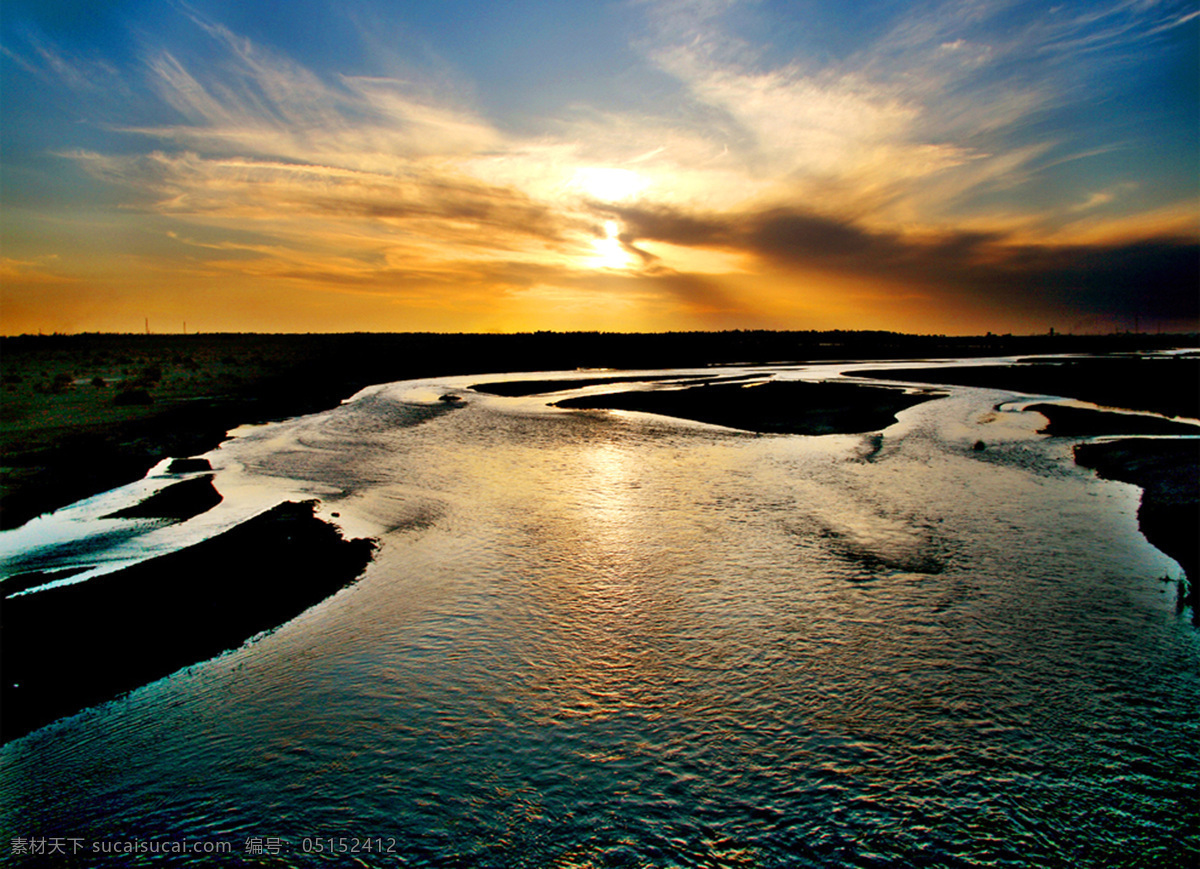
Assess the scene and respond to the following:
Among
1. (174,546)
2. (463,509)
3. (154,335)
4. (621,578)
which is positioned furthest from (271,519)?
(154,335)

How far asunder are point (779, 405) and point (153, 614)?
79.8 feet

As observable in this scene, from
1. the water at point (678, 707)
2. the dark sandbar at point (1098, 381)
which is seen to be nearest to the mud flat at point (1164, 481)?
the water at point (678, 707)

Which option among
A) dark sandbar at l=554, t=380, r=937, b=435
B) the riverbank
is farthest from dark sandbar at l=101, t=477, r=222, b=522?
dark sandbar at l=554, t=380, r=937, b=435

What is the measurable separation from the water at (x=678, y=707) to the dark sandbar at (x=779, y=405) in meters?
11.3

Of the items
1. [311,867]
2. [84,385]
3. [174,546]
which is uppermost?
[84,385]

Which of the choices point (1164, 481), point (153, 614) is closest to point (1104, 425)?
point (1164, 481)

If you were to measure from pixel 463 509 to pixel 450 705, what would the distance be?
21.6 feet

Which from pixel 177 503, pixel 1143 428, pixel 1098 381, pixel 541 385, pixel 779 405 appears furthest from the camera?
pixel 541 385

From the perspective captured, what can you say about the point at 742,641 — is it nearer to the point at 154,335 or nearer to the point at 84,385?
the point at 84,385

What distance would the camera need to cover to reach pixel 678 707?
5629mm

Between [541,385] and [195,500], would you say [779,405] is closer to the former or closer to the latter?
[541,385]

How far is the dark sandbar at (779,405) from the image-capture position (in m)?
22.5

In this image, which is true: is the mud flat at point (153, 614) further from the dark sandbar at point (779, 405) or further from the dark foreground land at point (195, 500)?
the dark sandbar at point (779, 405)

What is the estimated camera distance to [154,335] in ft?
652
